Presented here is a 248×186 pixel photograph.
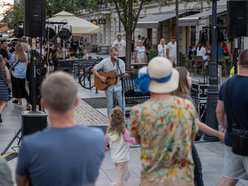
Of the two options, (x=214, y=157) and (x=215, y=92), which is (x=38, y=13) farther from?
(x=214, y=157)

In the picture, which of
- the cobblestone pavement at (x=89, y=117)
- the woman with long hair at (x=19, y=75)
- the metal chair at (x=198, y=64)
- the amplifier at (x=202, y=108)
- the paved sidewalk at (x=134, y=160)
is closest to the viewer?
the paved sidewalk at (x=134, y=160)

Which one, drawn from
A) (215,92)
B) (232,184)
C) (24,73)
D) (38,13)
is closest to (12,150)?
(38,13)

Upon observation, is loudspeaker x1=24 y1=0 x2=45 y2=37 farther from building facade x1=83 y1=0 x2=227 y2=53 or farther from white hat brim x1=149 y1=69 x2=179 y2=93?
building facade x1=83 y1=0 x2=227 y2=53

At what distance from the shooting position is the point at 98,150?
3.37 m

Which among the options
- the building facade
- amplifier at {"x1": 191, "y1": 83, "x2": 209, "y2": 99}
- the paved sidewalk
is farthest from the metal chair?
amplifier at {"x1": 191, "y1": 83, "x2": 209, "y2": 99}

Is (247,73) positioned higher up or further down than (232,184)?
higher up

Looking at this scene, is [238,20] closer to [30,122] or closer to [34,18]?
[34,18]

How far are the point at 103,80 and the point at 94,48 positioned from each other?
154 feet

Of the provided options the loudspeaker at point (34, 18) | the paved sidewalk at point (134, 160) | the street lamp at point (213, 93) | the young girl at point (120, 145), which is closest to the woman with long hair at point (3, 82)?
the paved sidewalk at point (134, 160)

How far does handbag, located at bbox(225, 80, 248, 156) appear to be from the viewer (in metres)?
5.50

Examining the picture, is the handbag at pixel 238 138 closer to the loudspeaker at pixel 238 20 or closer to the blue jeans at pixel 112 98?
the loudspeaker at pixel 238 20

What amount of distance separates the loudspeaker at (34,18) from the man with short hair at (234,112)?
5650mm

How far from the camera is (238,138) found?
554cm

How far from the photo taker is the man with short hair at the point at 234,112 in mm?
5555
